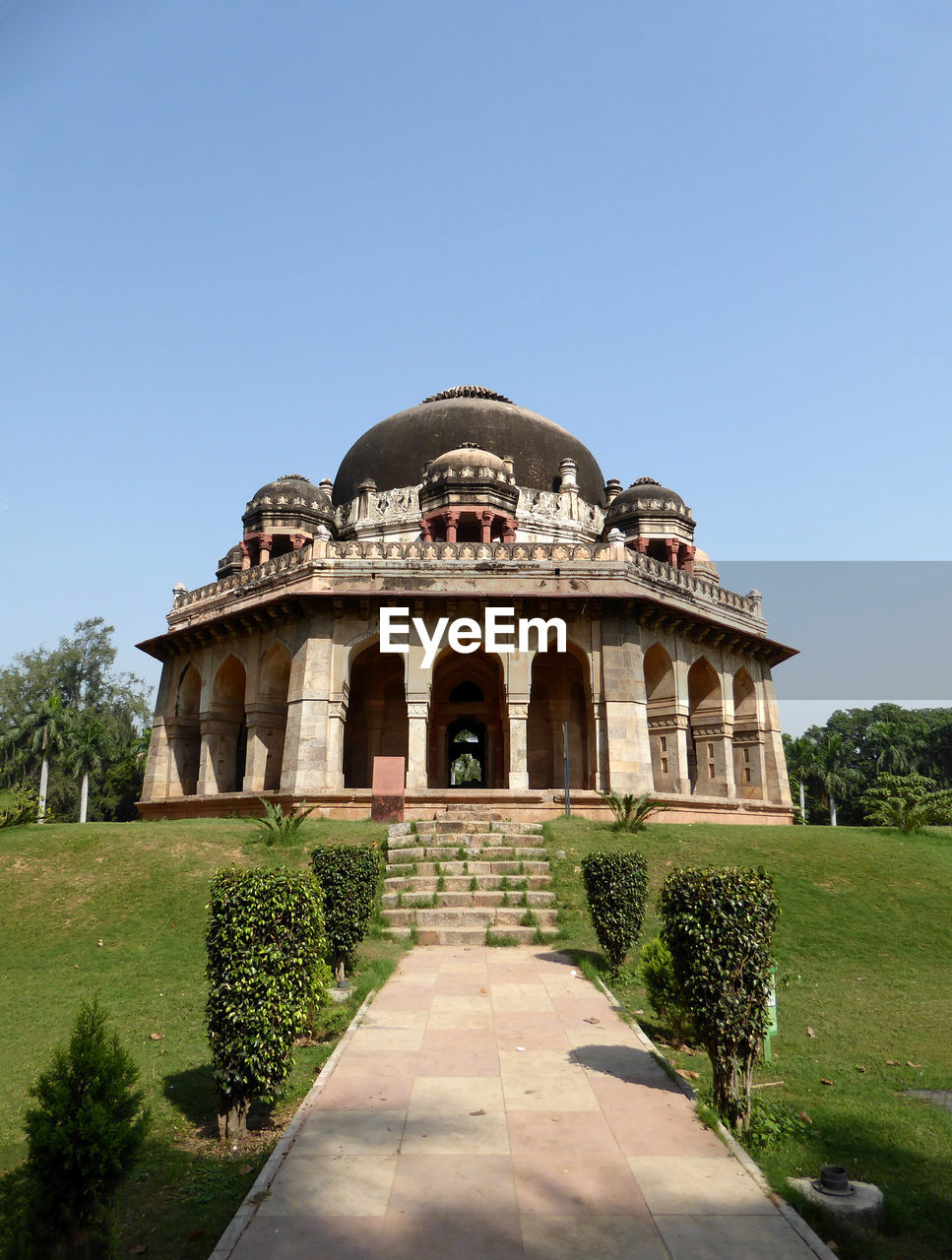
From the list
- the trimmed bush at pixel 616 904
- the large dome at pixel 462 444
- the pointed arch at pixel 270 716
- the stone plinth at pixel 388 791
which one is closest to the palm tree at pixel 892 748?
the large dome at pixel 462 444

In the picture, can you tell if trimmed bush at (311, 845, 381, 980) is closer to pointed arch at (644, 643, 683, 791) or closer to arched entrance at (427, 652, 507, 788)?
pointed arch at (644, 643, 683, 791)

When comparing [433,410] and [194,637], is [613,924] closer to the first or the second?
[194,637]

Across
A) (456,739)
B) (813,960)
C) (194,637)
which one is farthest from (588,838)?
(456,739)

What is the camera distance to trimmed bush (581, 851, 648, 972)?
8562 millimetres

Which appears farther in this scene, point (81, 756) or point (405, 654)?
point (81, 756)

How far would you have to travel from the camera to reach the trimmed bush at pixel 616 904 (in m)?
8.56

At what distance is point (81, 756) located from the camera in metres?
38.5

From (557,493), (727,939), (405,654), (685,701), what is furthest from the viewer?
(557,493)

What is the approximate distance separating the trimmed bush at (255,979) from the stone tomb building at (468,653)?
11.9 meters

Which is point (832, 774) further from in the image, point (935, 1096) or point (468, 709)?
point (935, 1096)

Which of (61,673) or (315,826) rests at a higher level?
(61,673)

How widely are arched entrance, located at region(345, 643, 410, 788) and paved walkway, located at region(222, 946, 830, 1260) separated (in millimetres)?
17537

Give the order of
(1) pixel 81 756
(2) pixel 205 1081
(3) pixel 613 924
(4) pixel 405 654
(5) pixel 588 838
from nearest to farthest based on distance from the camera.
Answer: (2) pixel 205 1081, (3) pixel 613 924, (5) pixel 588 838, (4) pixel 405 654, (1) pixel 81 756

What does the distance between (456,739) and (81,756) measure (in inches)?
723
